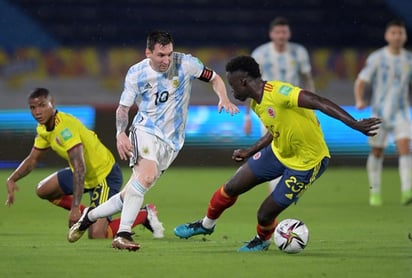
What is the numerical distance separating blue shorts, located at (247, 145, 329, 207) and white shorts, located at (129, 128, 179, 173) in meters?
0.66

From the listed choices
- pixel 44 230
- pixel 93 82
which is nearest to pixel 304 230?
pixel 44 230

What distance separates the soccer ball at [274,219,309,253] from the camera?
7.51 m

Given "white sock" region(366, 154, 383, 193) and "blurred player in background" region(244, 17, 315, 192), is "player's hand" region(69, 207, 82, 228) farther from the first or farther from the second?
"white sock" region(366, 154, 383, 193)

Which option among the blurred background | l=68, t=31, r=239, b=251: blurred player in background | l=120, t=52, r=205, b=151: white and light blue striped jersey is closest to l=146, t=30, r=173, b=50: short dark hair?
l=68, t=31, r=239, b=251: blurred player in background

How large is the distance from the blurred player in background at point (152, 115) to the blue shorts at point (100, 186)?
52.4 inches

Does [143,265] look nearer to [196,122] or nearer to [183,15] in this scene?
[196,122]

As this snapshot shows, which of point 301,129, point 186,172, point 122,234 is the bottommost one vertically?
point 186,172

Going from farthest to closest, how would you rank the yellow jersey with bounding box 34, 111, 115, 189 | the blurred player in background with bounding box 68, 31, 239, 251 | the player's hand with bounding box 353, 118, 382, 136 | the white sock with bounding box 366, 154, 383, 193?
the white sock with bounding box 366, 154, 383, 193, the yellow jersey with bounding box 34, 111, 115, 189, the blurred player in background with bounding box 68, 31, 239, 251, the player's hand with bounding box 353, 118, 382, 136

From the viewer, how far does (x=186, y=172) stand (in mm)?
16406

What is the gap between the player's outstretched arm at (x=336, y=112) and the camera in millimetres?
6996

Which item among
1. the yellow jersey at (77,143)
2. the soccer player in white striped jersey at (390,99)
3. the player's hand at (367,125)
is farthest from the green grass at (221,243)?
the player's hand at (367,125)

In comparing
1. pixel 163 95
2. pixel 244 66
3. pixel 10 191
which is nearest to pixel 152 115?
pixel 163 95

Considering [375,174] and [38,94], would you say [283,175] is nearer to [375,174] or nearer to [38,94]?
[38,94]

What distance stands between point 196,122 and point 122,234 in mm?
8777
